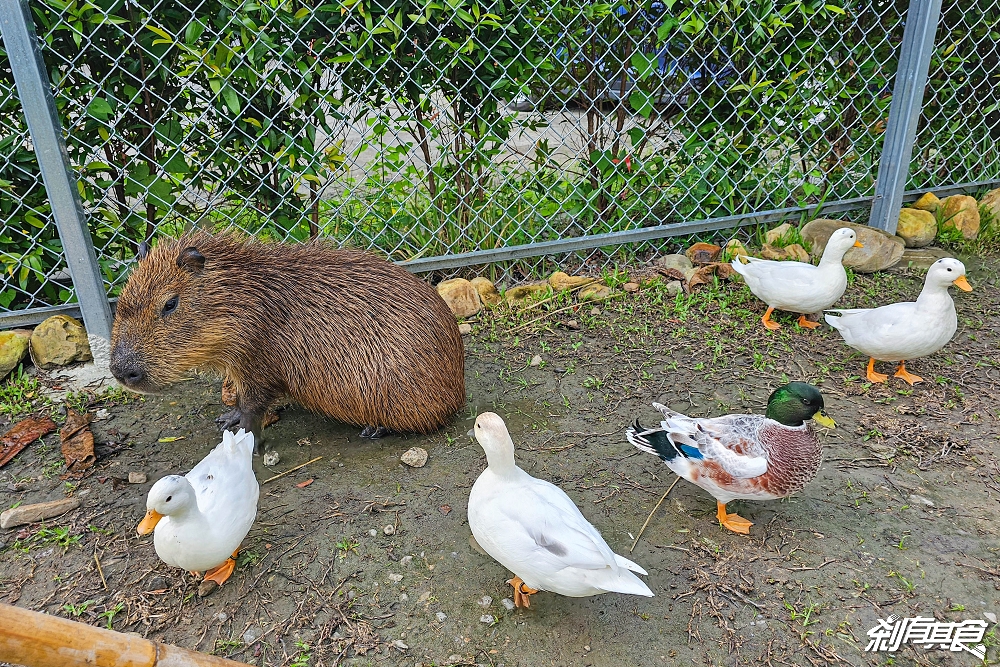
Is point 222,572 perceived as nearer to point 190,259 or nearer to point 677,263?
point 190,259

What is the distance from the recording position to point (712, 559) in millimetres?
2463

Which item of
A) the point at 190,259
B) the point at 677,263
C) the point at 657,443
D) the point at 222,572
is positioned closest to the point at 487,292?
the point at 677,263

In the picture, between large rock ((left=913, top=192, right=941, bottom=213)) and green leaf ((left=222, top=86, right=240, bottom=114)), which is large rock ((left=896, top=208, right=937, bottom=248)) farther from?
green leaf ((left=222, top=86, right=240, bottom=114))

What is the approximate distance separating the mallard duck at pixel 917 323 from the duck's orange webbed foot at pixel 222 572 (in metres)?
2.82

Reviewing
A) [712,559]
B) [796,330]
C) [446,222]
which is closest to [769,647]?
[712,559]

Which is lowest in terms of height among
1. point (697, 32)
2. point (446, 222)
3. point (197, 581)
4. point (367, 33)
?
point (197, 581)

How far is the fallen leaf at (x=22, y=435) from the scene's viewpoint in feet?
10.1

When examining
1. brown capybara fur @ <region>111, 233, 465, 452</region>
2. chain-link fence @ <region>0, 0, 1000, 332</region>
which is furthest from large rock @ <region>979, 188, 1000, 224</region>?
brown capybara fur @ <region>111, 233, 465, 452</region>

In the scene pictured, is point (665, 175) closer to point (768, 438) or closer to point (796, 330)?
point (796, 330)

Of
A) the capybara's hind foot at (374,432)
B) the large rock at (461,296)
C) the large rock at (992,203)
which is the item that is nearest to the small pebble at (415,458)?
the capybara's hind foot at (374,432)

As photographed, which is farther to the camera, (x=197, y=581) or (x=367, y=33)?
(x=367, y=33)

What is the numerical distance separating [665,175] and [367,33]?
6.76 ft

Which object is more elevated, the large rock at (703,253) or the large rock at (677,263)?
the large rock at (703,253)

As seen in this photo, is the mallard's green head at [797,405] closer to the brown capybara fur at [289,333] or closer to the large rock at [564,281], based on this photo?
the brown capybara fur at [289,333]
